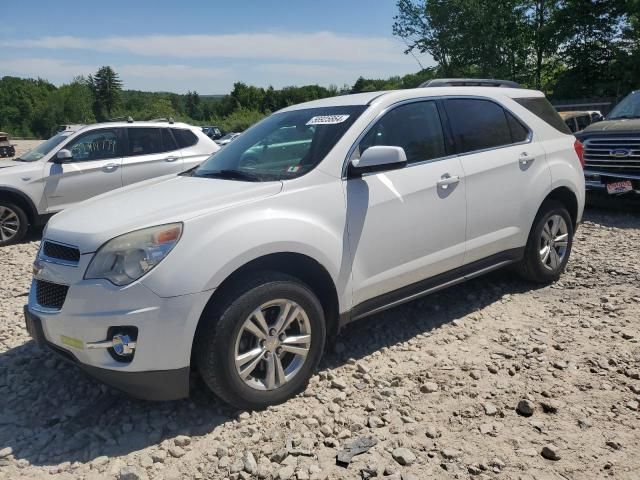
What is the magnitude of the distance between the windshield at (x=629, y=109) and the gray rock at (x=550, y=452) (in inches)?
289

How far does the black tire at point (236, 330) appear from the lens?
2668mm

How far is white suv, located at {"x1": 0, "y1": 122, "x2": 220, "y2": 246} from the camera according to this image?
7590mm

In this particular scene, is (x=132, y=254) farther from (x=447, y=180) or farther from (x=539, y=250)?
(x=539, y=250)

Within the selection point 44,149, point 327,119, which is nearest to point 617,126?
point 327,119

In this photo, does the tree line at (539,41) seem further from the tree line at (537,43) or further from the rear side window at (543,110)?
the rear side window at (543,110)

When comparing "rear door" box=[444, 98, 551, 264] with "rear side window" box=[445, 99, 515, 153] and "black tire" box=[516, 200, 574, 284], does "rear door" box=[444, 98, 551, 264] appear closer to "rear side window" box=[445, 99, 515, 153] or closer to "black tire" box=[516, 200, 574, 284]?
"rear side window" box=[445, 99, 515, 153]

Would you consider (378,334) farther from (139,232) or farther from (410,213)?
(139,232)

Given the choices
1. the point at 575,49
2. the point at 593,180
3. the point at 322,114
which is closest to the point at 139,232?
the point at 322,114

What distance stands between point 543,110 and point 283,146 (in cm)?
257

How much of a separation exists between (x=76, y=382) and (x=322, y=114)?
7.99 feet

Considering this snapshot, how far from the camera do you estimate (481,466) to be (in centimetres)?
246

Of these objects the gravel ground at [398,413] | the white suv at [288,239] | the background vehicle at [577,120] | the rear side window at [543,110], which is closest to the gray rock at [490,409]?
the gravel ground at [398,413]

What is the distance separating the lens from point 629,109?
8445 millimetres

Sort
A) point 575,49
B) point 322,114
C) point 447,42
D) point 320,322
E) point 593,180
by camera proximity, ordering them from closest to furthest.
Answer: point 320,322
point 322,114
point 593,180
point 575,49
point 447,42
